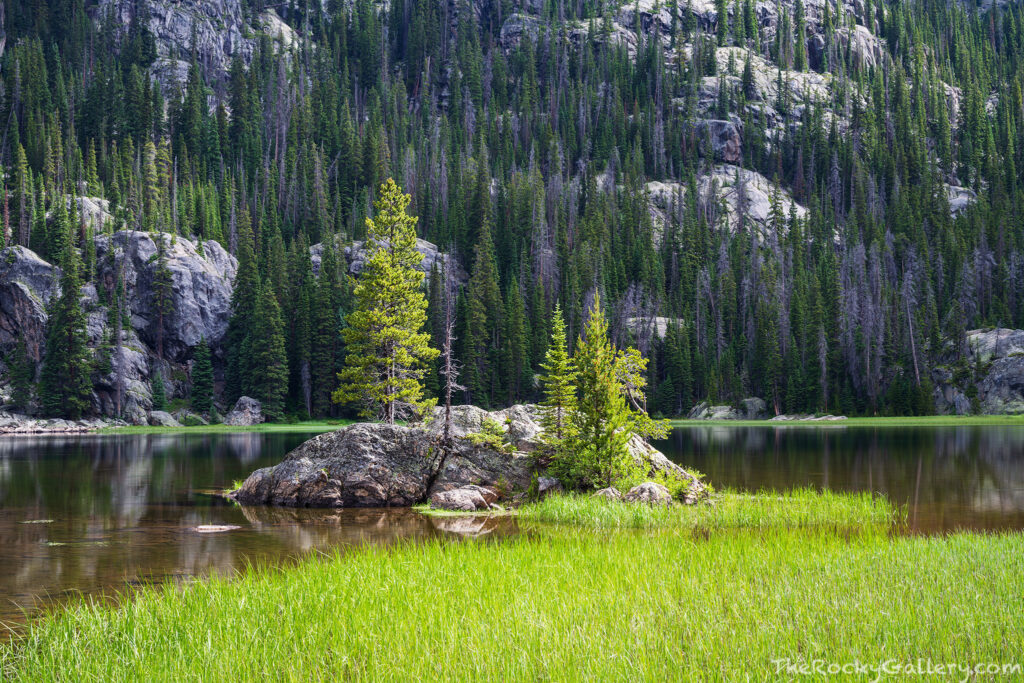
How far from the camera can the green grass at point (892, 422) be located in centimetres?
8538

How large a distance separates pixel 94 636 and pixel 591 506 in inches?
675

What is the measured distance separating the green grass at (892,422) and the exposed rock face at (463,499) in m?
50.7

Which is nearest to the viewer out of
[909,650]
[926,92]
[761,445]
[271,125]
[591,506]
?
[909,650]

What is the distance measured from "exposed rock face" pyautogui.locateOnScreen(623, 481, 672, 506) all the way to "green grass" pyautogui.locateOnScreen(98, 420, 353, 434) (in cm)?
6244

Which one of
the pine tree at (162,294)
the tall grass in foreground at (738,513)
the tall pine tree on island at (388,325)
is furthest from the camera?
the pine tree at (162,294)

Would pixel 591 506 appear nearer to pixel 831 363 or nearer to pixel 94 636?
pixel 94 636

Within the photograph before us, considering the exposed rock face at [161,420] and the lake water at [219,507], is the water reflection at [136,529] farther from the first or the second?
the exposed rock face at [161,420]

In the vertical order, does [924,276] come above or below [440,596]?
above

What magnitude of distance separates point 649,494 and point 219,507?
53.3 feet

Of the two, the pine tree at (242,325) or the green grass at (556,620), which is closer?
the green grass at (556,620)

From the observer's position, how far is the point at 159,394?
99.0 metres

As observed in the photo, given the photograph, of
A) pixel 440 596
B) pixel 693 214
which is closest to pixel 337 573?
pixel 440 596

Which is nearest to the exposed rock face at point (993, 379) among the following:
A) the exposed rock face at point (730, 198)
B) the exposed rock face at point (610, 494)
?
the exposed rock face at point (730, 198)

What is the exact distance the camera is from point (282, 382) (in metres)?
101
